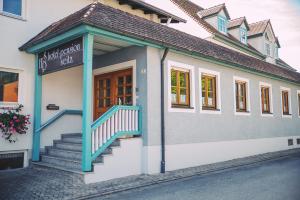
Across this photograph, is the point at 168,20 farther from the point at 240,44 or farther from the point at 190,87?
the point at 240,44

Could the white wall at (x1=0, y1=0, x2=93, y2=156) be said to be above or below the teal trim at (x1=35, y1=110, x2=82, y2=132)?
above

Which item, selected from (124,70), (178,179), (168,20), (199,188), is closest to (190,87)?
(124,70)

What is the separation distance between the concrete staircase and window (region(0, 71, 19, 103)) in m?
1.85

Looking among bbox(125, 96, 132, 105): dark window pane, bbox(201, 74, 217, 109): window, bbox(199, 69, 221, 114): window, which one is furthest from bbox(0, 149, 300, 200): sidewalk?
bbox(201, 74, 217, 109): window

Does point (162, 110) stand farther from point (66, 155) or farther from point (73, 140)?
point (66, 155)

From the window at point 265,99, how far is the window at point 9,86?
11150 millimetres

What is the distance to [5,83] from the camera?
28.1 feet

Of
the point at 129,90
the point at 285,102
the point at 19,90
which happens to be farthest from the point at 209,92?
the point at 285,102

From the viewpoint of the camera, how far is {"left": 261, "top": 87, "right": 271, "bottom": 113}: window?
1466 cm

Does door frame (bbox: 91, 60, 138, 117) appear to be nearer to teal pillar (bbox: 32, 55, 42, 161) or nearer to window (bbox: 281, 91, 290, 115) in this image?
teal pillar (bbox: 32, 55, 42, 161)

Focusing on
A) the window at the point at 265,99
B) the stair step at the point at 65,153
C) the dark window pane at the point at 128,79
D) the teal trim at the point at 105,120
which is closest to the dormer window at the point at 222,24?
the window at the point at 265,99

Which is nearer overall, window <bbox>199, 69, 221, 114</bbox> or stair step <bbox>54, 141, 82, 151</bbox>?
stair step <bbox>54, 141, 82, 151</bbox>

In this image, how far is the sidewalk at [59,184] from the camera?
592 cm

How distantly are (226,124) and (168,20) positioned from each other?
621cm
